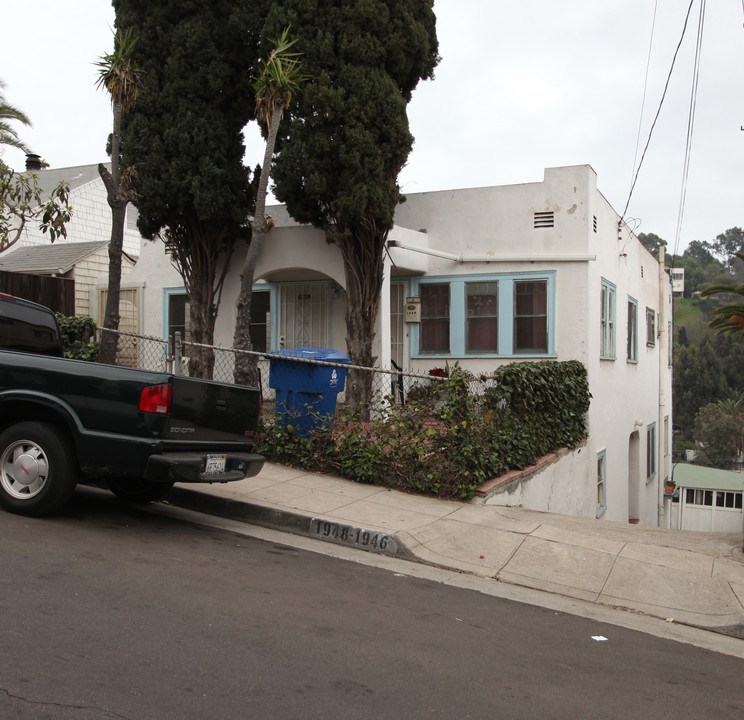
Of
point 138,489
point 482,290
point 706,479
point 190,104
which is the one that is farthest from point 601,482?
point 706,479

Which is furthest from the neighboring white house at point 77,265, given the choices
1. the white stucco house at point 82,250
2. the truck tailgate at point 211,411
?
the truck tailgate at point 211,411

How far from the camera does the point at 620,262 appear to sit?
53.5ft

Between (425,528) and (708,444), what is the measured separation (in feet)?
240

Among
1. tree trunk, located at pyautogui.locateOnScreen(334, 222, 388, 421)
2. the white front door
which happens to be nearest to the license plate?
tree trunk, located at pyautogui.locateOnScreen(334, 222, 388, 421)

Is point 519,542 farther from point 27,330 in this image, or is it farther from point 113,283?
point 113,283

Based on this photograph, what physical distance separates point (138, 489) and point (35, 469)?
4.25ft

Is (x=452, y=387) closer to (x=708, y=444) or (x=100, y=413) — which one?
(x=100, y=413)

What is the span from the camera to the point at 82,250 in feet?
63.8

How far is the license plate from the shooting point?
6340 millimetres

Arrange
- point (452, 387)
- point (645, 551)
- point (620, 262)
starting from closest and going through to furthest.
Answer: point (645, 551)
point (452, 387)
point (620, 262)

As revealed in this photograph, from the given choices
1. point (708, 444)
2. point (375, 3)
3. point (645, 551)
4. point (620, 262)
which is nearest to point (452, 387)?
point (645, 551)

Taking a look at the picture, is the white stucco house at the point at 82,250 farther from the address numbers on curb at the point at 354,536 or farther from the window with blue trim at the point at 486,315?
the address numbers on curb at the point at 354,536

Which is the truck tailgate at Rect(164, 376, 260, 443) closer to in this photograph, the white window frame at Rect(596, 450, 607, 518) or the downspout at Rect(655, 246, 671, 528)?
the white window frame at Rect(596, 450, 607, 518)

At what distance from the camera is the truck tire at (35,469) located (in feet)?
20.0
